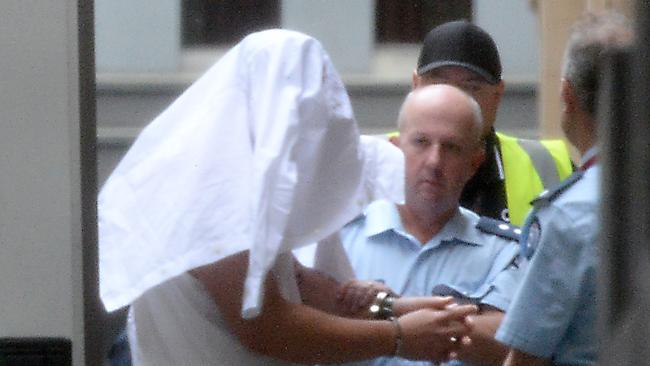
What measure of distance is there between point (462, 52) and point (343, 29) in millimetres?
7656

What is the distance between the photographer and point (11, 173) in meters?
1.69

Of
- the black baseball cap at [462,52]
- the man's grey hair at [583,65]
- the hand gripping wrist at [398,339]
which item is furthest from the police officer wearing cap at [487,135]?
the hand gripping wrist at [398,339]

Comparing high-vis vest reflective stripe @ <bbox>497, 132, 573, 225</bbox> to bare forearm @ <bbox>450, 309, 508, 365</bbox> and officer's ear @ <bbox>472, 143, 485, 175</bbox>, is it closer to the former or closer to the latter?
officer's ear @ <bbox>472, 143, 485, 175</bbox>

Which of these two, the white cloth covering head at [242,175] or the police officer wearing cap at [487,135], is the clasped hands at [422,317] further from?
the police officer wearing cap at [487,135]

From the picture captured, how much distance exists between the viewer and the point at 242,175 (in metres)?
2.18

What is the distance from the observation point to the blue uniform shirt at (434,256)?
9.07 feet

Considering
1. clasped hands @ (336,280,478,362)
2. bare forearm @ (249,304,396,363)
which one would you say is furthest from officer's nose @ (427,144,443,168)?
bare forearm @ (249,304,396,363)

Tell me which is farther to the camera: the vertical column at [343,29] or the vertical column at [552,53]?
the vertical column at [343,29]

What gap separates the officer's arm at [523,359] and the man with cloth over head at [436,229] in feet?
0.80

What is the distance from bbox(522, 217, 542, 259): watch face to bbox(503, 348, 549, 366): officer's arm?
16 cm

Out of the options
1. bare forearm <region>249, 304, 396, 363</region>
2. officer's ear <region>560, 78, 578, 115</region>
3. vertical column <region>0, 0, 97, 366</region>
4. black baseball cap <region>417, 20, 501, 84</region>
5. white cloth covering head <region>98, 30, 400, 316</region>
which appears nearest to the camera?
vertical column <region>0, 0, 97, 366</region>

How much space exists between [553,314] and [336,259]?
363 millimetres

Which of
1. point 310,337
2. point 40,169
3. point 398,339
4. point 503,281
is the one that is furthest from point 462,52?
point 40,169

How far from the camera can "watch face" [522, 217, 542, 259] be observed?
2.40 meters
